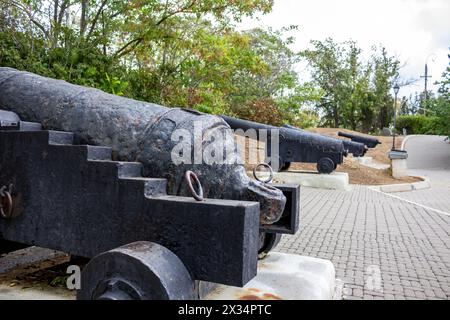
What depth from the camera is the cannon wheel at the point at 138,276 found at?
1.81 m

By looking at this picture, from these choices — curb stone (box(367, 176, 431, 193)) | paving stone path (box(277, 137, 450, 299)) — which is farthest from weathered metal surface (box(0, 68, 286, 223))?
curb stone (box(367, 176, 431, 193))

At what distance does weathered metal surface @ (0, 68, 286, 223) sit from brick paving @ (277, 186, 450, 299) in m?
1.61

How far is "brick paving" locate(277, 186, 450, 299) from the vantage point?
3.67 m

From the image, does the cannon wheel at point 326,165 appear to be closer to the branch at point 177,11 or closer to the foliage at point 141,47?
the foliage at point 141,47

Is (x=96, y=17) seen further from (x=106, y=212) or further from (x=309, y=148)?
(x=106, y=212)

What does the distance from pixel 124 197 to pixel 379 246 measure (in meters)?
3.89

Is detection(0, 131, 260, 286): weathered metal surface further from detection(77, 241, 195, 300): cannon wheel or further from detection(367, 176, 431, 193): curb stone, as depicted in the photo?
detection(367, 176, 431, 193): curb stone

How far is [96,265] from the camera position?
6.37 feet

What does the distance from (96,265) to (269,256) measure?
186 cm

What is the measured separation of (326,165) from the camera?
1114 centimetres

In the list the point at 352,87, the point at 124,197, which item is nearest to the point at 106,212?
the point at 124,197

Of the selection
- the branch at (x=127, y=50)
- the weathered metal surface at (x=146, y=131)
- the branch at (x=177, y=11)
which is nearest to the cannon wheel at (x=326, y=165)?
the branch at (x=177, y=11)

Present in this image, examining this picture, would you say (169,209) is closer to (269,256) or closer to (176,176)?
(176,176)
